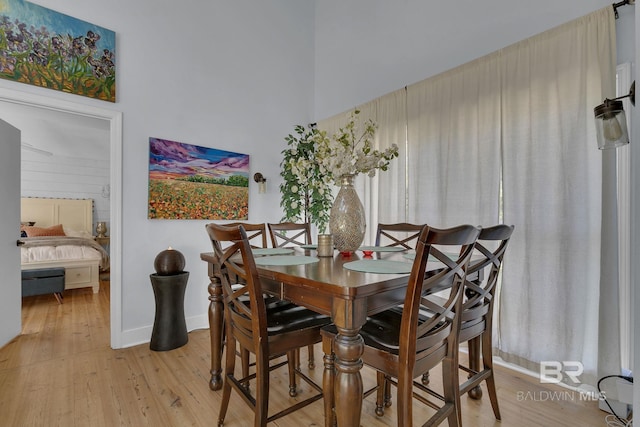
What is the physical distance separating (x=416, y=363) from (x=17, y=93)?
3101 mm

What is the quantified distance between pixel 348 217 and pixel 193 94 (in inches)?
88.0

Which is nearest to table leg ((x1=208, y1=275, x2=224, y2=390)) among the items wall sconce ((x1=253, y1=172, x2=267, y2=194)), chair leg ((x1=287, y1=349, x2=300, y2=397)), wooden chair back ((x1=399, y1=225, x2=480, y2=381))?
chair leg ((x1=287, y1=349, x2=300, y2=397))

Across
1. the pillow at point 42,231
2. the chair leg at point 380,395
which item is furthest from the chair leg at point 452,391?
the pillow at point 42,231

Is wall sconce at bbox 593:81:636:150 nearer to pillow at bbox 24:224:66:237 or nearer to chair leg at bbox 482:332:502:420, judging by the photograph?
chair leg at bbox 482:332:502:420

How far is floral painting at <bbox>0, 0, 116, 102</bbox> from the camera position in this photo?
213 centimetres

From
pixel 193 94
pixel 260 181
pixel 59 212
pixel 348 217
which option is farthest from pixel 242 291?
pixel 59 212

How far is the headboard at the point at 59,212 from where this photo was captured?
5.27m

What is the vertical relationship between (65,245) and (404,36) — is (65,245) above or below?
below

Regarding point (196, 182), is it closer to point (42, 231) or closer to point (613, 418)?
point (613, 418)

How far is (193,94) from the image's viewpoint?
9.71 ft

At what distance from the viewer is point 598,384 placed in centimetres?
169

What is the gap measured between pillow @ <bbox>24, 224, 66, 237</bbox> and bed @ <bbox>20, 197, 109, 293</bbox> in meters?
0.03

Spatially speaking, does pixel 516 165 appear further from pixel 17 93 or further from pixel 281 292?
pixel 17 93

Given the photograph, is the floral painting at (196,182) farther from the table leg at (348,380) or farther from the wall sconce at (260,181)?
the table leg at (348,380)
